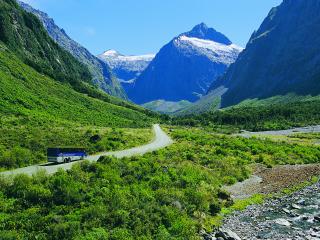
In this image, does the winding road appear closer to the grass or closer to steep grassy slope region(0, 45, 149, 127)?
the grass

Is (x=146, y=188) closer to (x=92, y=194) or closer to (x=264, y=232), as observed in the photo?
(x=92, y=194)

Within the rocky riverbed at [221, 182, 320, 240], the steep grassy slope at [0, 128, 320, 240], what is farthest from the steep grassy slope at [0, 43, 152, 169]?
the rocky riverbed at [221, 182, 320, 240]

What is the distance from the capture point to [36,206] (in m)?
33.0

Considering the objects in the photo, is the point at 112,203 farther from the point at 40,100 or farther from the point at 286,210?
the point at 40,100

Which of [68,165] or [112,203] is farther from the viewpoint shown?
[68,165]

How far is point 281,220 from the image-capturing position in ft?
131

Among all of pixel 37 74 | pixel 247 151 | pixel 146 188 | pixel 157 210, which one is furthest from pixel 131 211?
pixel 37 74

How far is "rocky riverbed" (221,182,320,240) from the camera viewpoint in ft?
117

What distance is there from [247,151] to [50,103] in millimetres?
87743

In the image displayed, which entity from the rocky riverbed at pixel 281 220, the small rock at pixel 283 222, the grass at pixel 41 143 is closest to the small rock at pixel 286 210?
the rocky riverbed at pixel 281 220

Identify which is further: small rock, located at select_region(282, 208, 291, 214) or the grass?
the grass

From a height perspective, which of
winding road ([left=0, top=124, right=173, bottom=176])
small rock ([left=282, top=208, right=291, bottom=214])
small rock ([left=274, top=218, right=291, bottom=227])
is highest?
winding road ([left=0, top=124, right=173, bottom=176])

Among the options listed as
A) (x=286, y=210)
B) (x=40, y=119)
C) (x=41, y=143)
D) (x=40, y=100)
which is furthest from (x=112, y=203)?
(x=40, y=100)

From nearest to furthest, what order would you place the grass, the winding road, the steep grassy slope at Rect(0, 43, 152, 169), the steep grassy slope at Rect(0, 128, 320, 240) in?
the steep grassy slope at Rect(0, 128, 320, 240)
the winding road
the grass
the steep grassy slope at Rect(0, 43, 152, 169)
